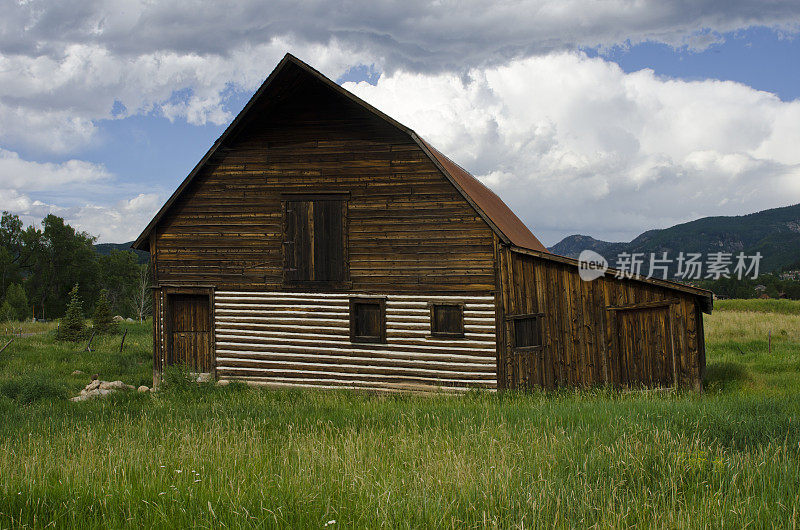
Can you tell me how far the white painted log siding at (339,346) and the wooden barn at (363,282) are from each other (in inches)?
1.6

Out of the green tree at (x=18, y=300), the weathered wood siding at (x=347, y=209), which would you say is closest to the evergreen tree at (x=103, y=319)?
the weathered wood siding at (x=347, y=209)

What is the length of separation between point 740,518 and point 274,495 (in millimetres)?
4156

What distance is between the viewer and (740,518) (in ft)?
14.8

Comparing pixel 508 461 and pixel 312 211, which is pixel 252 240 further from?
pixel 508 461

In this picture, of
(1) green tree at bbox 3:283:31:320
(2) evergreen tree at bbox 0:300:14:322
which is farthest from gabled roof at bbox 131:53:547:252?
(1) green tree at bbox 3:283:31:320

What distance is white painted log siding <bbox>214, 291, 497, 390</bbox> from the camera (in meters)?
14.6

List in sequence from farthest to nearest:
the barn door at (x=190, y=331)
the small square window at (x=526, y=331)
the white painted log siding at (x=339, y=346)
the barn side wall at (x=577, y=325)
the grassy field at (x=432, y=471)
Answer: the barn door at (x=190, y=331), the white painted log siding at (x=339, y=346), the small square window at (x=526, y=331), the barn side wall at (x=577, y=325), the grassy field at (x=432, y=471)

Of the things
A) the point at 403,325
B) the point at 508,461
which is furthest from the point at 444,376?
the point at 508,461

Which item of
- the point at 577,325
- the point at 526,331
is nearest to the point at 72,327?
the point at 526,331

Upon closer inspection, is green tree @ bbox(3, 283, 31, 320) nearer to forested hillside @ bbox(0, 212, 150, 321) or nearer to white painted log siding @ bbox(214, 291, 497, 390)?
forested hillside @ bbox(0, 212, 150, 321)

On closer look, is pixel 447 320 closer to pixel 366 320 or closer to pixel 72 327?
pixel 366 320

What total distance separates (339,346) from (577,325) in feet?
22.2

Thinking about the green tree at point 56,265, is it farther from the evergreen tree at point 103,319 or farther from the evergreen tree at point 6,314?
the evergreen tree at point 103,319

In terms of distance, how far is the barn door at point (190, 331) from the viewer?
16625 millimetres
